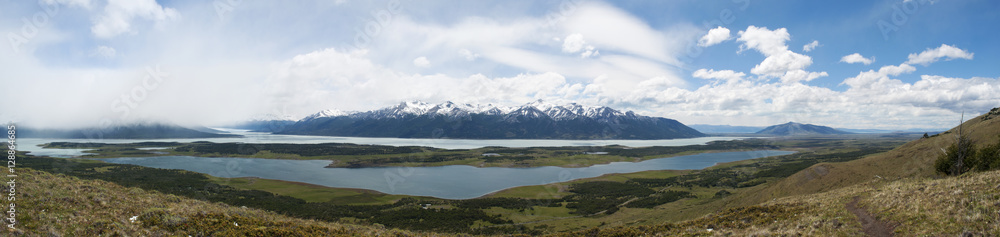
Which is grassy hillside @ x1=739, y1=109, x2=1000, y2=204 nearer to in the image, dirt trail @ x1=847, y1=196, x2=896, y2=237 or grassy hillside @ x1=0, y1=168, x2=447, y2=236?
dirt trail @ x1=847, y1=196, x2=896, y2=237

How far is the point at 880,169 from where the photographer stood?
128 ft

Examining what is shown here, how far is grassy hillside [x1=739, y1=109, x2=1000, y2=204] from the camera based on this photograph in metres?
36.4

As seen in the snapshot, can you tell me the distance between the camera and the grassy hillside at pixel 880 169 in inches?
1435

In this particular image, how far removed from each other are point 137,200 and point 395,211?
148 feet

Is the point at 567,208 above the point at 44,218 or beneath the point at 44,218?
beneath

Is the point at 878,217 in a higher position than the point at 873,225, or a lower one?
higher

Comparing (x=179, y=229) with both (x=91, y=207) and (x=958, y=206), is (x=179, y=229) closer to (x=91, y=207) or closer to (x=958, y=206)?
(x=91, y=207)

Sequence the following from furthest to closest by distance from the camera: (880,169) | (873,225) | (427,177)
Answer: (427,177)
(880,169)
(873,225)

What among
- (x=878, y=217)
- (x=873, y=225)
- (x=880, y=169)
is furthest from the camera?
(x=880, y=169)

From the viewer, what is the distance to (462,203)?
71250mm

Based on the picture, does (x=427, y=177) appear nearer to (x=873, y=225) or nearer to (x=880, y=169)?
(x=880, y=169)

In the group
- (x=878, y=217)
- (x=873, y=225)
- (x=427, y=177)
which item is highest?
(x=878, y=217)

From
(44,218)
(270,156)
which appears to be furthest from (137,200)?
(270,156)

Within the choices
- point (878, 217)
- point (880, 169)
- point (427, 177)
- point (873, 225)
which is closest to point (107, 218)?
point (873, 225)
